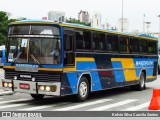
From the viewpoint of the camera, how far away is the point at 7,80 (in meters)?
14.3

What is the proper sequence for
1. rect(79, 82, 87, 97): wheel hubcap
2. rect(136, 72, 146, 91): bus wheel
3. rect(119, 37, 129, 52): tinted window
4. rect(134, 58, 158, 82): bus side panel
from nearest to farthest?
1. rect(79, 82, 87, 97): wheel hubcap
2. rect(119, 37, 129, 52): tinted window
3. rect(134, 58, 158, 82): bus side panel
4. rect(136, 72, 146, 91): bus wheel

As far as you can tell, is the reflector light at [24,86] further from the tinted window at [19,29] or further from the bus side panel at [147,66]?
the bus side panel at [147,66]

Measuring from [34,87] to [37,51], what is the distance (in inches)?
47.3

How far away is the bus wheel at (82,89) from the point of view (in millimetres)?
14702

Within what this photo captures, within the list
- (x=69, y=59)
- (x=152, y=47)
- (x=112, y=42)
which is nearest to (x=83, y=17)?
(x=152, y=47)

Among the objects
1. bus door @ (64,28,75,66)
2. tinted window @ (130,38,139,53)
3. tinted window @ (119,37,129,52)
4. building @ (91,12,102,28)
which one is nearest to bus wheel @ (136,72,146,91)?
tinted window @ (130,38,139,53)

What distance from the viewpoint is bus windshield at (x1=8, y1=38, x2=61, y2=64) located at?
13.5m

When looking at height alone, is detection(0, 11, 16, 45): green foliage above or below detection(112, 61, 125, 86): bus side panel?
above

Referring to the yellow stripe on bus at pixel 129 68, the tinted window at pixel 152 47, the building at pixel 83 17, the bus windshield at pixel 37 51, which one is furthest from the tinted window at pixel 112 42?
the building at pixel 83 17

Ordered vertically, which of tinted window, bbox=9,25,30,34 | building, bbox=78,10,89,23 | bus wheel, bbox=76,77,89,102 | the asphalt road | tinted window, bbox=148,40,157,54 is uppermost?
building, bbox=78,10,89,23

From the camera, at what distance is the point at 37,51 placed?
13.7 meters

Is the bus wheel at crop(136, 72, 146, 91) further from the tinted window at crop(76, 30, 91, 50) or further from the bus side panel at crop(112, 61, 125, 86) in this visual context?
the tinted window at crop(76, 30, 91, 50)

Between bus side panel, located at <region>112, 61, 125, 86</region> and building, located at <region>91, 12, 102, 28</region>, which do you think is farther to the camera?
building, located at <region>91, 12, 102, 28</region>

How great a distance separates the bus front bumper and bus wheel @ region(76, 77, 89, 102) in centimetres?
152
